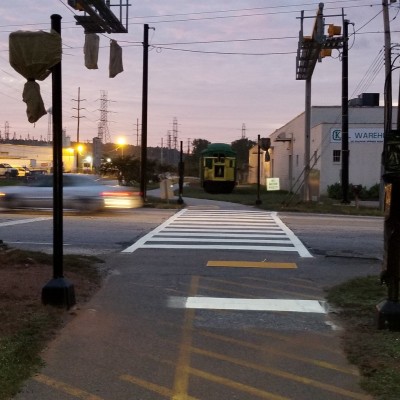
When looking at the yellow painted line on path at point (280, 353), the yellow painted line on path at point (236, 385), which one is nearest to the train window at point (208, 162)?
the yellow painted line on path at point (280, 353)

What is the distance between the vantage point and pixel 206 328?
226 inches

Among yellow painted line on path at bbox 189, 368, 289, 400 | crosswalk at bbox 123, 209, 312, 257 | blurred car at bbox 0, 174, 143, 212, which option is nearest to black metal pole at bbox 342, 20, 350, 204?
crosswalk at bbox 123, 209, 312, 257

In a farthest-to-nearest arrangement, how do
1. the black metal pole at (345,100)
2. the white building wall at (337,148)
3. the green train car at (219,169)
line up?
the green train car at (219,169) < the white building wall at (337,148) < the black metal pole at (345,100)

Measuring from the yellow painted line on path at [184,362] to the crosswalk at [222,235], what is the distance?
5105 mm

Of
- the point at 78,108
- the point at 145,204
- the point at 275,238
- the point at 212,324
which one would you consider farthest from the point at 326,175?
the point at 78,108

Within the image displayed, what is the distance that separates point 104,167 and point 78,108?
5300 centimetres

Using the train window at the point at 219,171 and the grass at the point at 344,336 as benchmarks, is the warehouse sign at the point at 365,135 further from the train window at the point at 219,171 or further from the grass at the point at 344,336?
the grass at the point at 344,336

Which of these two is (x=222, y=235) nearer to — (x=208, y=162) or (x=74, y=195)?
(x=74, y=195)

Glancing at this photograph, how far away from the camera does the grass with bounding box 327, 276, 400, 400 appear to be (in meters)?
4.18

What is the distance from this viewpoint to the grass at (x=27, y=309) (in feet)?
14.3

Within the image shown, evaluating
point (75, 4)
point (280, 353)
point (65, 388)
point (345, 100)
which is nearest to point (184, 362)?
point (280, 353)

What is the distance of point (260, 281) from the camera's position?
820 cm

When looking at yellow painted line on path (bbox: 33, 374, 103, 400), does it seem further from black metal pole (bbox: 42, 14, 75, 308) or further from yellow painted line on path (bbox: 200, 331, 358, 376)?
black metal pole (bbox: 42, 14, 75, 308)

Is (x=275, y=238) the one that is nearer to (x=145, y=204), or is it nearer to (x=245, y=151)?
(x=145, y=204)
